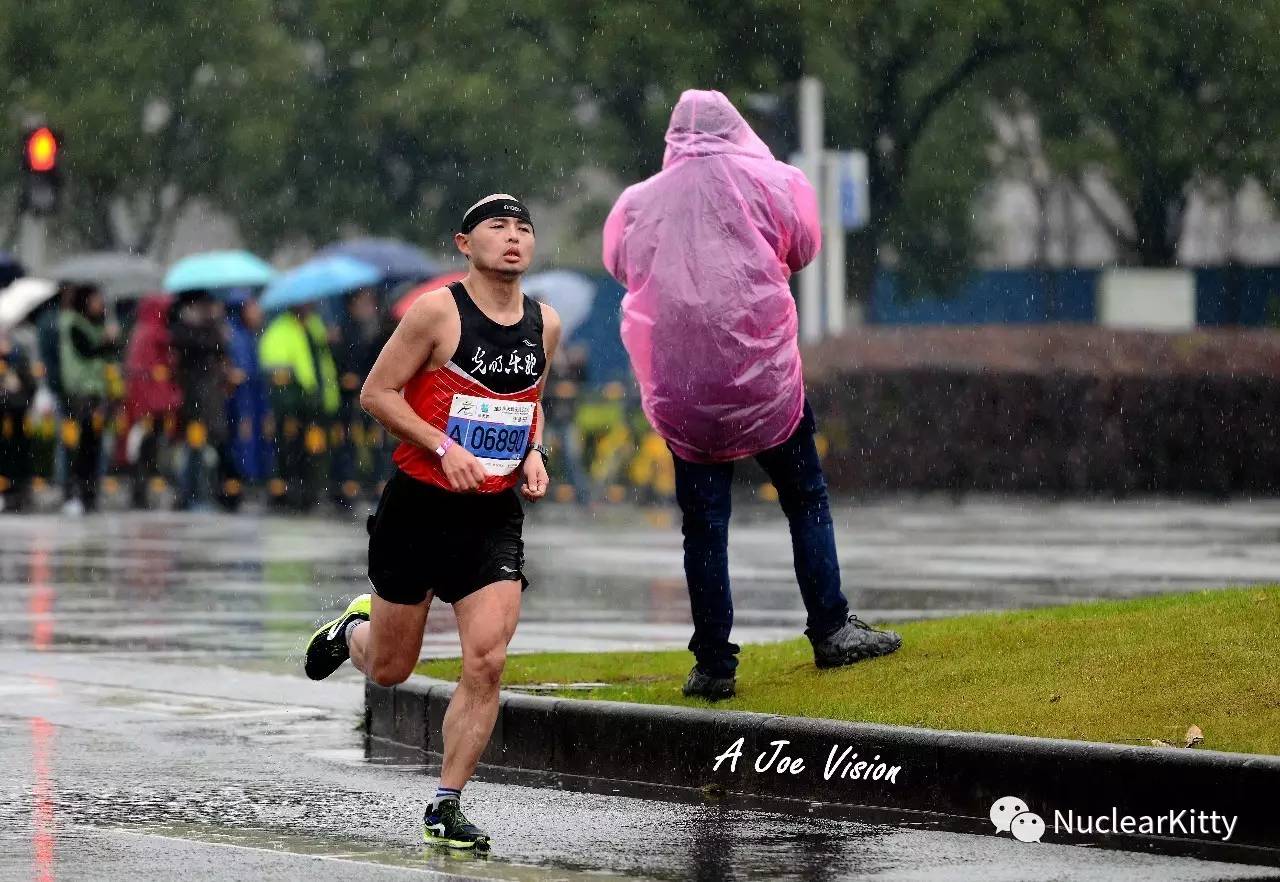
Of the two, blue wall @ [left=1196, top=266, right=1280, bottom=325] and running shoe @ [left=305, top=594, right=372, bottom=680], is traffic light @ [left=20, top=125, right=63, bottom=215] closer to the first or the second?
running shoe @ [left=305, top=594, right=372, bottom=680]

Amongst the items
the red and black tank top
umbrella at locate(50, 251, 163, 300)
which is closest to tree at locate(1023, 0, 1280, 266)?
umbrella at locate(50, 251, 163, 300)

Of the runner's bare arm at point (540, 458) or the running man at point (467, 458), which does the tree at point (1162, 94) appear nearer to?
the runner's bare arm at point (540, 458)

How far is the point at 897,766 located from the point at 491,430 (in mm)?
1700

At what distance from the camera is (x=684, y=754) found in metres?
9.34

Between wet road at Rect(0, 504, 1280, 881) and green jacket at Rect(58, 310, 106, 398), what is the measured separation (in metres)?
3.39

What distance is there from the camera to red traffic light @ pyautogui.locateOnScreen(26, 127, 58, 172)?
88.2 ft

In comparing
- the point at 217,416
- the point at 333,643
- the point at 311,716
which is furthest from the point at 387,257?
the point at 333,643

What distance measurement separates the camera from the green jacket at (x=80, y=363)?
25422 millimetres

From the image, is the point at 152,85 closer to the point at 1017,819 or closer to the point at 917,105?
the point at 917,105

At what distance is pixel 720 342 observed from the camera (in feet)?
32.6

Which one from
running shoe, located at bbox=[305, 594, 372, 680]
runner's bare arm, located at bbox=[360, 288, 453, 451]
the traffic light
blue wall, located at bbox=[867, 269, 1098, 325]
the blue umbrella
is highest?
the traffic light

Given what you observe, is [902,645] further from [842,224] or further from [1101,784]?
[842,224]

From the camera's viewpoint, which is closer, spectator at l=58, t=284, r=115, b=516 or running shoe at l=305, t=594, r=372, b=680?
running shoe at l=305, t=594, r=372, b=680

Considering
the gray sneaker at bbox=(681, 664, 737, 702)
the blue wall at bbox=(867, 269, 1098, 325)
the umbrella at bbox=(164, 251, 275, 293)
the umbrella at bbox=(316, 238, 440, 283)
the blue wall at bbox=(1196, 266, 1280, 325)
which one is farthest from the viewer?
the blue wall at bbox=(867, 269, 1098, 325)
